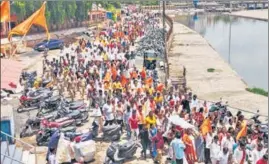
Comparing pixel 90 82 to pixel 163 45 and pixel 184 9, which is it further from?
pixel 184 9

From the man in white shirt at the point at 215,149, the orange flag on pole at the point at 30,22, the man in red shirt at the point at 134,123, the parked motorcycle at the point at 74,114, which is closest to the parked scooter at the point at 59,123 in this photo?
the parked motorcycle at the point at 74,114

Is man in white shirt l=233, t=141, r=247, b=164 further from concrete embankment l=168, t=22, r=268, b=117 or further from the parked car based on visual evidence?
the parked car

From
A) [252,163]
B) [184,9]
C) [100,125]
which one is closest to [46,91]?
[100,125]

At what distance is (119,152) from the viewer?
10172 millimetres

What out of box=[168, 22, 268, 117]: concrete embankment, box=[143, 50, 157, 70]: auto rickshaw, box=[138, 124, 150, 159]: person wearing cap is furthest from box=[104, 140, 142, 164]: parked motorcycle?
box=[143, 50, 157, 70]: auto rickshaw

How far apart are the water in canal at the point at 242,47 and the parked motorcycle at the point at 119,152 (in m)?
18.5

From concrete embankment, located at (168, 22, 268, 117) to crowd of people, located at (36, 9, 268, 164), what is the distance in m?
4.61

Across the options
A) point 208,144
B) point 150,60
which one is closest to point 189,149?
point 208,144

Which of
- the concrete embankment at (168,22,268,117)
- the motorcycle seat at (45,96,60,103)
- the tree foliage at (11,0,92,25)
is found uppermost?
the tree foliage at (11,0,92,25)

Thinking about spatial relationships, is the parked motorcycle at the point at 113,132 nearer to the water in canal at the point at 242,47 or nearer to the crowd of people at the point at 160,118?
the crowd of people at the point at 160,118

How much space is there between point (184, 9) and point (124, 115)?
92.9m

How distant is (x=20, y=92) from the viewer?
58.0 feet

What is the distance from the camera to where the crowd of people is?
9.39 metres

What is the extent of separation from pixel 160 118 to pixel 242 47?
138 feet
